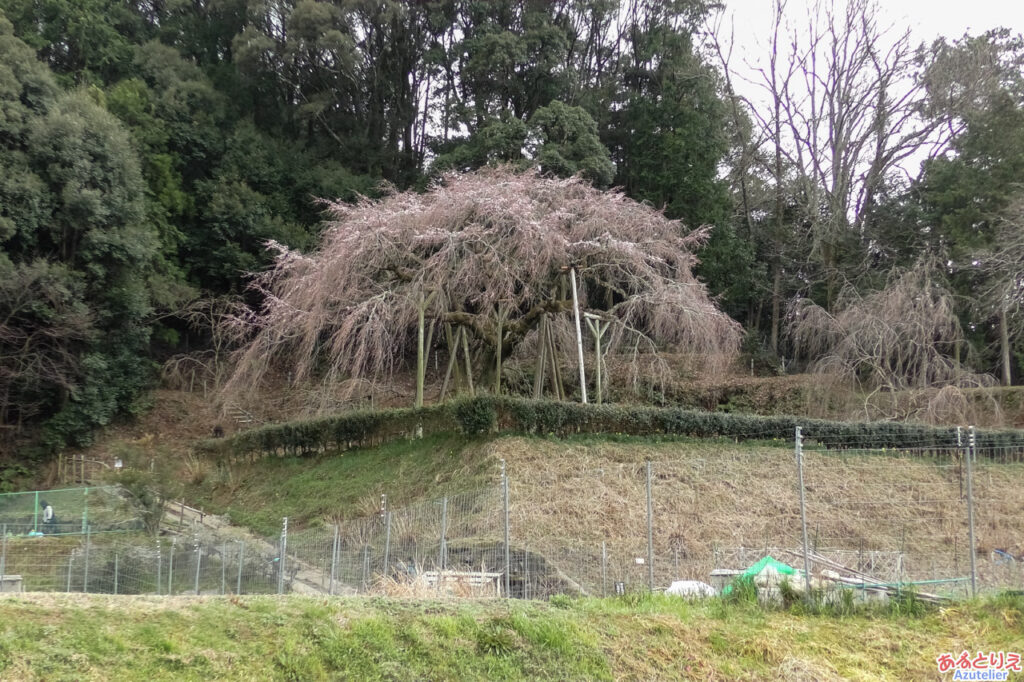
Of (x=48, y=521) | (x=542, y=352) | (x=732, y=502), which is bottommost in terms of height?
(x=48, y=521)

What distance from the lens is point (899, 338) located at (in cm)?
2653

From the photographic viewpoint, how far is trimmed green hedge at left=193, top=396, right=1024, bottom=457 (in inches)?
770

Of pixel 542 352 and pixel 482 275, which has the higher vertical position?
pixel 482 275

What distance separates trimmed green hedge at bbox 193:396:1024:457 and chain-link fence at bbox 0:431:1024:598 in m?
0.61

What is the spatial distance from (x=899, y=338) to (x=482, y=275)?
44.9ft

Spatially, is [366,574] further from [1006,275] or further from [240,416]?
[1006,275]

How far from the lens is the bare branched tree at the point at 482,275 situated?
21.2 meters

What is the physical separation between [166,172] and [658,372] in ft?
69.4

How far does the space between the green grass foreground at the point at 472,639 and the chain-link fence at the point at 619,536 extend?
905mm

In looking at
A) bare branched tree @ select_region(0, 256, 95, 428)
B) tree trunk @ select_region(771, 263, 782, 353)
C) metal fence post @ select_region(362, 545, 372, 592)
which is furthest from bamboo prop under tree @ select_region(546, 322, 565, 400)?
bare branched tree @ select_region(0, 256, 95, 428)

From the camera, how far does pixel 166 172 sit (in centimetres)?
3453

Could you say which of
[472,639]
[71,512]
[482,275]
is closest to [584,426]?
[482,275]

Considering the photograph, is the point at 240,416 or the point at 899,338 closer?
the point at 899,338

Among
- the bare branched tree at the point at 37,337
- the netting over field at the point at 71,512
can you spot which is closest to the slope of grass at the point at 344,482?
the netting over field at the point at 71,512
